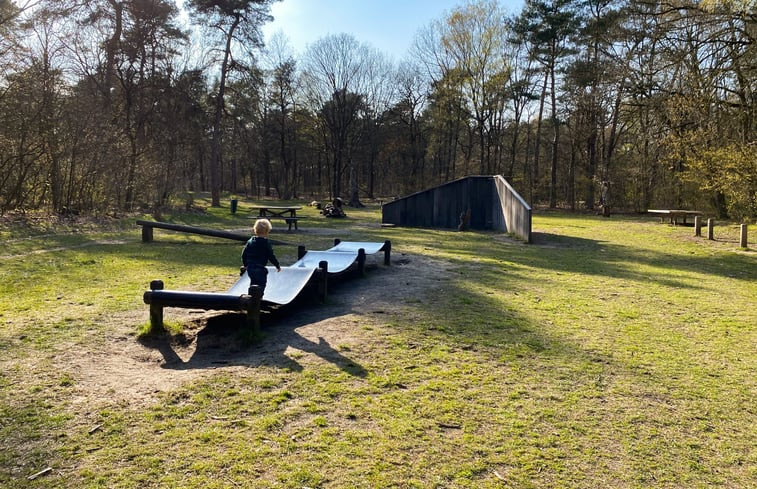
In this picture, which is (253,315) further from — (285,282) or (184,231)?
(184,231)

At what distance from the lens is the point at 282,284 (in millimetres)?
6004

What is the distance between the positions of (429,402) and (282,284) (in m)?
2.99

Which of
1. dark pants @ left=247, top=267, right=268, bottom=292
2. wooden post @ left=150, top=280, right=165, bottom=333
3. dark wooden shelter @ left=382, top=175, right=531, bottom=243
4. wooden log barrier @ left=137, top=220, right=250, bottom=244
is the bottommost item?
wooden post @ left=150, top=280, right=165, bottom=333

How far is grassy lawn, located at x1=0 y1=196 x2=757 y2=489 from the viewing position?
8.59 feet

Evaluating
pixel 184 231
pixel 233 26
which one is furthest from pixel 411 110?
pixel 184 231

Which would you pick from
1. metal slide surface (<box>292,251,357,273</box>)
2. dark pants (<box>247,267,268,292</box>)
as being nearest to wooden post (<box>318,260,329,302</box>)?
metal slide surface (<box>292,251,357,273</box>)

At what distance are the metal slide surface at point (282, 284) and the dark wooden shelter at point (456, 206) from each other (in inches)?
511

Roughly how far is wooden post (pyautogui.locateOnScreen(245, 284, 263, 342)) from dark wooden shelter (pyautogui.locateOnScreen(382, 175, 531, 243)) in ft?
47.0

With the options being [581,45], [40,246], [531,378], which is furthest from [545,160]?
[531,378]

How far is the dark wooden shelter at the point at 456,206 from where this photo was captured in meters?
19.1

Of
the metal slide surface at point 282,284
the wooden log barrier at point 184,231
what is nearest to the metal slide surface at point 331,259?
the metal slide surface at point 282,284

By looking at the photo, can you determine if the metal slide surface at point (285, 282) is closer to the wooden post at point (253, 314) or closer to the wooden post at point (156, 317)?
the wooden post at point (253, 314)

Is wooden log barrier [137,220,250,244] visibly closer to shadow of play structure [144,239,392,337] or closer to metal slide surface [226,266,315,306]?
shadow of play structure [144,239,392,337]

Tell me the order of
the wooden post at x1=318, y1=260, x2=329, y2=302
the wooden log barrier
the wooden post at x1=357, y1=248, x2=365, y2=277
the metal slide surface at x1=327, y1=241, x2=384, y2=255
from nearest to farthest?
the wooden post at x1=318, y1=260, x2=329, y2=302 < the wooden post at x1=357, y1=248, x2=365, y2=277 < the metal slide surface at x1=327, y1=241, x2=384, y2=255 < the wooden log barrier
